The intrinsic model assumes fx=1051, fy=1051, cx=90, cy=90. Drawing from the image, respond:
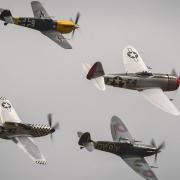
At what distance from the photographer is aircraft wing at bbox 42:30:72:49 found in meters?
51.7

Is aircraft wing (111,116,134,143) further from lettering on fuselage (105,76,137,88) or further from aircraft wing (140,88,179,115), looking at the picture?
aircraft wing (140,88,179,115)

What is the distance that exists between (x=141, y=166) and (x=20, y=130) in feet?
18.7

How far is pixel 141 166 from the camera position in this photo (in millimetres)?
47469

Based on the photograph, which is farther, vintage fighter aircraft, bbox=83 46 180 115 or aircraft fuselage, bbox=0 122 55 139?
vintage fighter aircraft, bbox=83 46 180 115

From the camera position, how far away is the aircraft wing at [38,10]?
177 feet

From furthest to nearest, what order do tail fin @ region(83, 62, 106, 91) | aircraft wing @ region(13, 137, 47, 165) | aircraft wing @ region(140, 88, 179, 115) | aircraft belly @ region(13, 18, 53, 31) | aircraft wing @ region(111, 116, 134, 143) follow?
aircraft belly @ region(13, 18, 53, 31) < aircraft wing @ region(111, 116, 134, 143) < aircraft wing @ region(140, 88, 179, 115) < tail fin @ region(83, 62, 106, 91) < aircraft wing @ region(13, 137, 47, 165)

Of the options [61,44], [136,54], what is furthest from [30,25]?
[136,54]

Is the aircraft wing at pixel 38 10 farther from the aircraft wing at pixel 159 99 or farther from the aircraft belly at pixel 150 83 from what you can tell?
the aircraft wing at pixel 159 99

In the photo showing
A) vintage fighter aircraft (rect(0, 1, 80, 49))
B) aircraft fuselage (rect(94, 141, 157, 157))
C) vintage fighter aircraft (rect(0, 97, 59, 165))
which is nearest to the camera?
vintage fighter aircraft (rect(0, 97, 59, 165))

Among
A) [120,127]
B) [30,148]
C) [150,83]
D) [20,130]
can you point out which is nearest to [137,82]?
[150,83]

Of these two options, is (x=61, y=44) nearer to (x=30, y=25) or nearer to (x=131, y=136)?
(x=30, y=25)

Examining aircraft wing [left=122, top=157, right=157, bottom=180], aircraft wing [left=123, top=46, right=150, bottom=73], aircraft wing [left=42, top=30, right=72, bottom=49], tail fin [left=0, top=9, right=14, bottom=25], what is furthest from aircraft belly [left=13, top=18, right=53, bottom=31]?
aircraft wing [left=122, top=157, right=157, bottom=180]

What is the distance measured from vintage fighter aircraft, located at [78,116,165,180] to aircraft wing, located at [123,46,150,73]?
3035mm

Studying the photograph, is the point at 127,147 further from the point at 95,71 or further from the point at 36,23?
the point at 36,23
